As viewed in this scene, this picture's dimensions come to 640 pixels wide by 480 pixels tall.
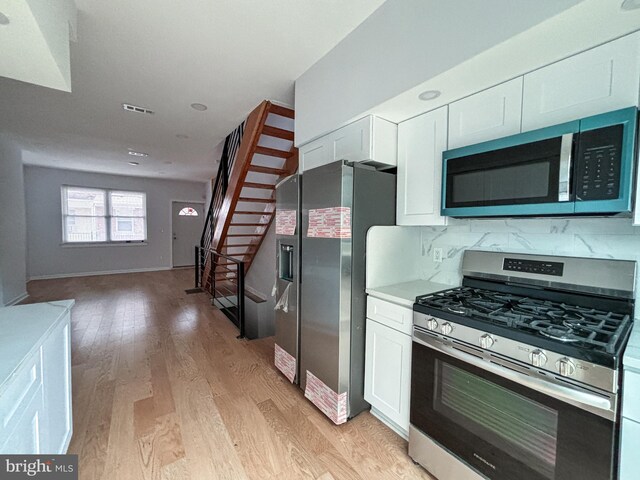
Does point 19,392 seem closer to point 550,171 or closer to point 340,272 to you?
point 340,272

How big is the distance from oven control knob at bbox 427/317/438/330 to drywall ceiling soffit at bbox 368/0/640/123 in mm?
1260

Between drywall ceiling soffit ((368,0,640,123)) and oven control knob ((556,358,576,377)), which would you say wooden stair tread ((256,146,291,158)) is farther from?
oven control knob ((556,358,576,377))

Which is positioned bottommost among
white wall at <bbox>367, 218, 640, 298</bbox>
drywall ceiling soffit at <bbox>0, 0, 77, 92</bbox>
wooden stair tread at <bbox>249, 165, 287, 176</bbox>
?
white wall at <bbox>367, 218, 640, 298</bbox>

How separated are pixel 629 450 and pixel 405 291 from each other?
3.53 ft

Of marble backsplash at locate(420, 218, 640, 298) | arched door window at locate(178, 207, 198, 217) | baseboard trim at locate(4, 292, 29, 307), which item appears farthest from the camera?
arched door window at locate(178, 207, 198, 217)

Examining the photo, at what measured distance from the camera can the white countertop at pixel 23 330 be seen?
918 millimetres

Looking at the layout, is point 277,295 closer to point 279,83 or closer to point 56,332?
point 56,332

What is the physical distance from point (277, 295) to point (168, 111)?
2615 mm

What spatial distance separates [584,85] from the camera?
1160 mm

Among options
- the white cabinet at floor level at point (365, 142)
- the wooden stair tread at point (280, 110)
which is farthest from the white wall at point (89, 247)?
the white cabinet at floor level at point (365, 142)

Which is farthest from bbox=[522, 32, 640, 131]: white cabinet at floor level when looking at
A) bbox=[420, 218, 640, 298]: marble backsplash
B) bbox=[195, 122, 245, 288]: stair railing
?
bbox=[195, 122, 245, 288]: stair railing

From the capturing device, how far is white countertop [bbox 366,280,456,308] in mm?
1618

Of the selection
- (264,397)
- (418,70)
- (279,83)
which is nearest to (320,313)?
(264,397)

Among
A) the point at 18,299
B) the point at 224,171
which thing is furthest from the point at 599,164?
the point at 18,299
